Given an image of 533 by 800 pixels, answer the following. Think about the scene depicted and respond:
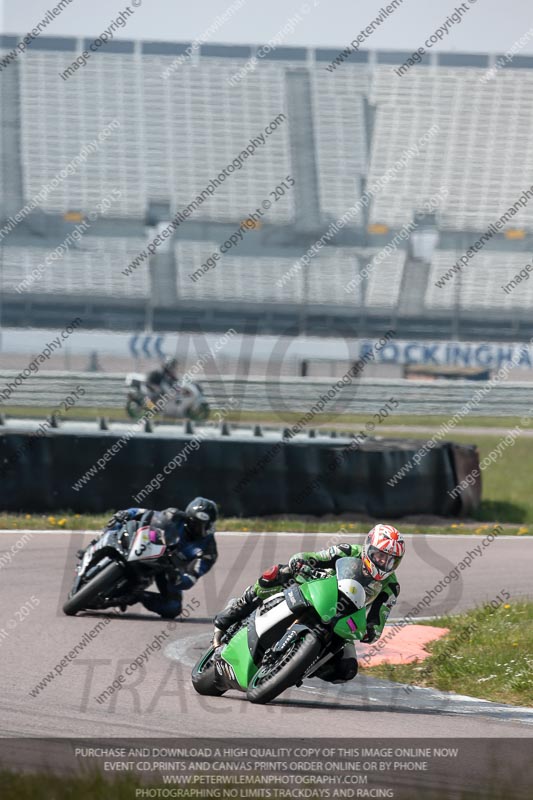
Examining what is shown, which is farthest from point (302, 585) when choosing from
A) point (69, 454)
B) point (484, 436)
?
point (484, 436)

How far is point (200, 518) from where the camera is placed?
9812mm

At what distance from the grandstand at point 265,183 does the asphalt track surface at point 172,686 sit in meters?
30.9

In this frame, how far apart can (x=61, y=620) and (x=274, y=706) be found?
318cm

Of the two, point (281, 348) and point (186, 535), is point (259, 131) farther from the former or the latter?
point (186, 535)

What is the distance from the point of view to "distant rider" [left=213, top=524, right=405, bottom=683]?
23.2 feet

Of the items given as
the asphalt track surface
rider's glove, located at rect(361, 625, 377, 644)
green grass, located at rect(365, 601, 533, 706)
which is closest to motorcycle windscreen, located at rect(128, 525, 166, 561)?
the asphalt track surface

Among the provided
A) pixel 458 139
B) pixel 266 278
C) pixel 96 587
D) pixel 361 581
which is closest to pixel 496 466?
pixel 96 587

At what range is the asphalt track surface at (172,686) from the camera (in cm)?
664

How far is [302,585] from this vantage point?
7.19m

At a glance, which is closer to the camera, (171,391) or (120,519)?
(120,519)

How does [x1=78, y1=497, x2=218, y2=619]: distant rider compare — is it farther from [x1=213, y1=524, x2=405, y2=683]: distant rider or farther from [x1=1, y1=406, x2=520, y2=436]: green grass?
[x1=1, y1=406, x2=520, y2=436]: green grass

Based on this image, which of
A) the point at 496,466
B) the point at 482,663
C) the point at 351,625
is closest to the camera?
the point at 351,625

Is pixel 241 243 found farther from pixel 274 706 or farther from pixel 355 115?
pixel 274 706

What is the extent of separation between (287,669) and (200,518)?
3.03 m
